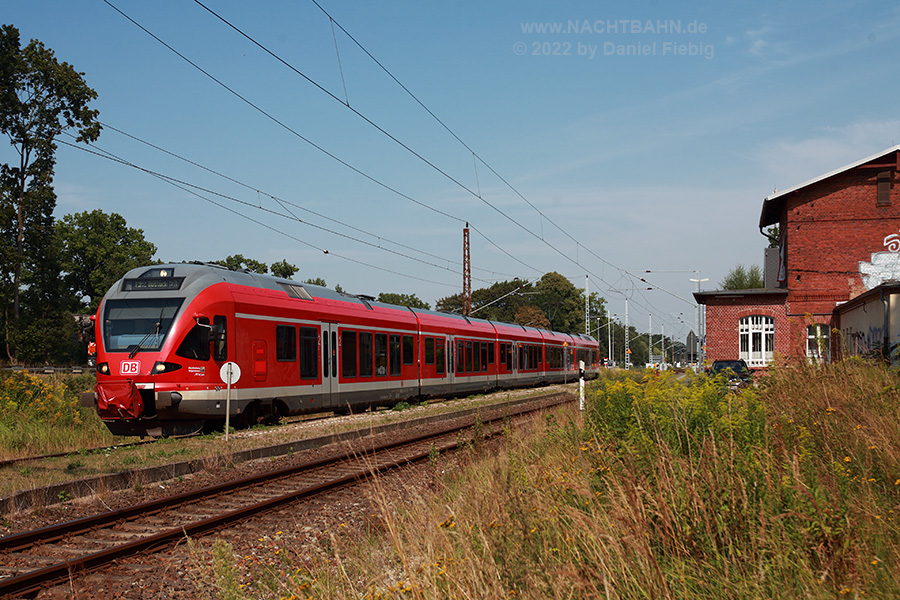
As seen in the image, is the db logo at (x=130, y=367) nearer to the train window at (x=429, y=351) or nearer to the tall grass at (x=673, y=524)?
the tall grass at (x=673, y=524)

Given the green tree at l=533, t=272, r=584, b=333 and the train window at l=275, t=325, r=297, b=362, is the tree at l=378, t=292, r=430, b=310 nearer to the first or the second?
the green tree at l=533, t=272, r=584, b=333

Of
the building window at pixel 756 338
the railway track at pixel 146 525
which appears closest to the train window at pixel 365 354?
the railway track at pixel 146 525

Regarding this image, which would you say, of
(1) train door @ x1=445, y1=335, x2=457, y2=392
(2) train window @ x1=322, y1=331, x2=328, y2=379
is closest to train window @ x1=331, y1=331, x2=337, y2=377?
(2) train window @ x1=322, y1=331, x2=328, y2=379

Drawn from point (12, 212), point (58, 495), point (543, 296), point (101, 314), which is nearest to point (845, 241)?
point (101, 314)

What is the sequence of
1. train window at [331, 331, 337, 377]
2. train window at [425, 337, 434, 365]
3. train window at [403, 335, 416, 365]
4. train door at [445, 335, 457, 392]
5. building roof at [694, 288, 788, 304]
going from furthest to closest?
1. building roof at [694, 288, 788, 304]
2. train door at [445, 335, 457, 392]
3. train window at [425, 337, 434, 365]
4. train window at [403, 335, 416, 365]
5. train window at [331, 331, 337, 377]

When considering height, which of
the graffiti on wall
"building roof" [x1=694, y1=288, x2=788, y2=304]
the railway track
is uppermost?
the graffiti on wall

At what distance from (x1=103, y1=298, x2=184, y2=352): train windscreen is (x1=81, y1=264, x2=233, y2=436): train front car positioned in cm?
2

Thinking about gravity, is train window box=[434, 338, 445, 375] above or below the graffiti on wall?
below

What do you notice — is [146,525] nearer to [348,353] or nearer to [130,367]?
[130,367]

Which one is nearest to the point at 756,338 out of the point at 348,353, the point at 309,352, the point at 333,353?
the point at 348,353

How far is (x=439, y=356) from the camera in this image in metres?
27.7

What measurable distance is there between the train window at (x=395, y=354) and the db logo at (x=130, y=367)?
974 cm

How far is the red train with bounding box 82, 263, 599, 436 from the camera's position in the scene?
14.7m

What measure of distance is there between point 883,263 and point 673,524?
36146 millimetres
